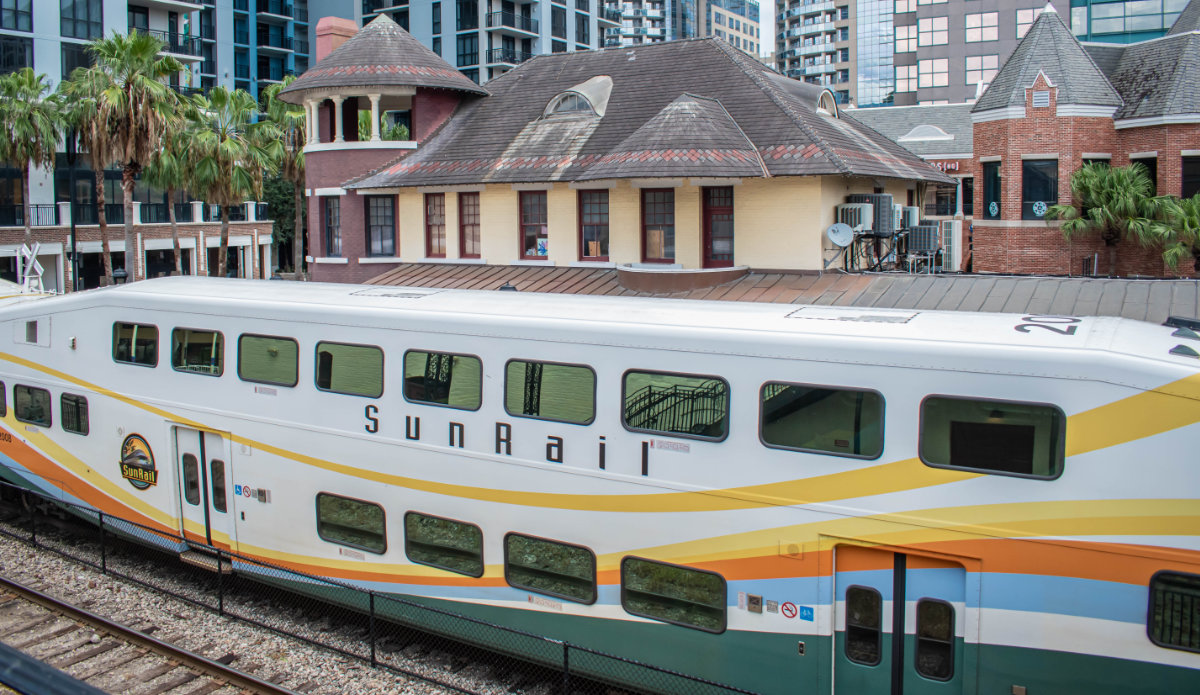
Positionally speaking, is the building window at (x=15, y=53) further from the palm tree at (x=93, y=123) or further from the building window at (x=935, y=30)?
the building window at (x=935, y=30)

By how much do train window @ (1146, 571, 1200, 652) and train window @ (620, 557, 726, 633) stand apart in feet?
12.7

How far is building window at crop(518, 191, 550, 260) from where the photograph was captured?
1011 inches

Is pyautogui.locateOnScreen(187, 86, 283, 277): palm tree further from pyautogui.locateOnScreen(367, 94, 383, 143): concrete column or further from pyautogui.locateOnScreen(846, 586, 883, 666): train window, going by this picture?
pyautogui.locateOnScreen(846, 586, 883, 666): train window

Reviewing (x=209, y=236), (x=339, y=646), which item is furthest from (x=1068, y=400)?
(x=209, y=236)

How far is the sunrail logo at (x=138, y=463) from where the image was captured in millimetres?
15031

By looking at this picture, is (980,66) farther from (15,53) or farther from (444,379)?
(444,379)

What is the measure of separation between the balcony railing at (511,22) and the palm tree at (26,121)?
43219mm

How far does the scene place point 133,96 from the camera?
1444 inches

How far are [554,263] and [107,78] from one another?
2196 cm

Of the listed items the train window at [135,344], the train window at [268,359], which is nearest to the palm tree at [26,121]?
the train window at [135,344]

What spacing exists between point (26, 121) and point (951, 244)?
40.8 m

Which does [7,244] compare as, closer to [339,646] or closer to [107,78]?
[107,78]

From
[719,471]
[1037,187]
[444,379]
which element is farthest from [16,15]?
[719,471]

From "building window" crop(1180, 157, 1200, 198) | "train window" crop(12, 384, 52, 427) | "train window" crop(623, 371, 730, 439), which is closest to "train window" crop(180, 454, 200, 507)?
"train window" crop(12, 384, 52, 427)
